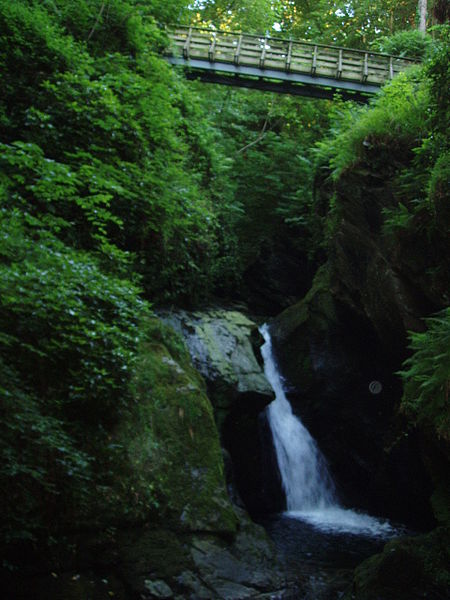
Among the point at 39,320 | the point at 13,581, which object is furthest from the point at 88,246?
the point at 13,581

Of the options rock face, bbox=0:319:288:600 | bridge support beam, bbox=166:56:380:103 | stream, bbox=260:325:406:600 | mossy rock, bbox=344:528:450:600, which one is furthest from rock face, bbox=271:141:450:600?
bridge support beam, bbox=166:56:380:103

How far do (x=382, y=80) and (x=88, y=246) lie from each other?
1224 cm

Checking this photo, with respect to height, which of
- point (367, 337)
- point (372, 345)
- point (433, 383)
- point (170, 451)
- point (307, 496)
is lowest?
point (307, 496)

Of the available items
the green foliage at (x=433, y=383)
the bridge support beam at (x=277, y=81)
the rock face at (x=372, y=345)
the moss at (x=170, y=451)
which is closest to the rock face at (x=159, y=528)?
the moss at (x=170, y=451)

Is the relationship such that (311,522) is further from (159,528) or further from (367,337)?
(159,528)

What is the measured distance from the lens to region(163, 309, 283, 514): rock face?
9984 mm

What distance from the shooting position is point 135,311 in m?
6.35

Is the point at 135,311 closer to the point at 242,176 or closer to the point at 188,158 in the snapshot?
the point at 188,158

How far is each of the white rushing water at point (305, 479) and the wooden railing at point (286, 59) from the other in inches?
399

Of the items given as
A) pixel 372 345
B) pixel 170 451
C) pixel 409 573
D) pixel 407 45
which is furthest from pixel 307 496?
pixel 407 45

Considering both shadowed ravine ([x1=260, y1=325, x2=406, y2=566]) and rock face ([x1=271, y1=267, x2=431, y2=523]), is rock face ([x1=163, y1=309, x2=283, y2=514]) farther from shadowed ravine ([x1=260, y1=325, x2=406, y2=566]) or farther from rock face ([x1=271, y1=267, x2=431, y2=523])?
rock face ([x1=271, y1=267, x2=431, y2=523])

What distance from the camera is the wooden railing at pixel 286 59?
53.4 feet

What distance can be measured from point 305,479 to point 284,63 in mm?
12369

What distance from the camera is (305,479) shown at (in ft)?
37.1
